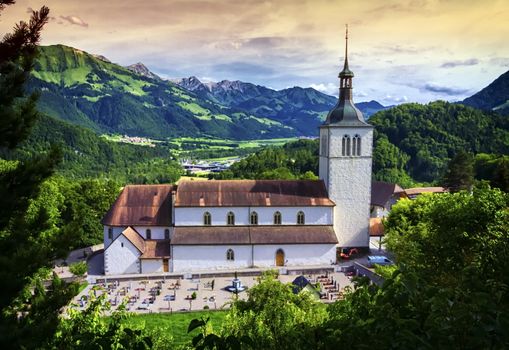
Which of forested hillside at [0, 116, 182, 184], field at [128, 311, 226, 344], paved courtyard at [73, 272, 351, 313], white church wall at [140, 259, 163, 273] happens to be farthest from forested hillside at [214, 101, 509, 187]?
field at [128, 311, 226, 344]

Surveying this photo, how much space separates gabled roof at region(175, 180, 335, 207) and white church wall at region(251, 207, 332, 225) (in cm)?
54

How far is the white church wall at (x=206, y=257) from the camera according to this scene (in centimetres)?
4166

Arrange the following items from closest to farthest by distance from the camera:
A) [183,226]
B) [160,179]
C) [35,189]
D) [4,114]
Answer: [4,114] → [35,189] → [183,226] → [160,179]

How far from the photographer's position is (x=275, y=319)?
16.8m

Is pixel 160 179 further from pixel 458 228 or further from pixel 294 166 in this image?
pixel 458 228

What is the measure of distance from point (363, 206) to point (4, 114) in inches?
1543

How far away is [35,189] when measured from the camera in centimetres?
1152

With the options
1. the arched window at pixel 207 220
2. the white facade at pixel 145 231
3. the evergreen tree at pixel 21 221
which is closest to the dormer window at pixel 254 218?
the arched window at pixel 207 220

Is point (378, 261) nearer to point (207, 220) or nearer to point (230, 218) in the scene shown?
point (230, 218)

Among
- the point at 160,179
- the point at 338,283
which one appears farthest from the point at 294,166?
the point at 338,283

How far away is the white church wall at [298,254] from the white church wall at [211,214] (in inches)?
130

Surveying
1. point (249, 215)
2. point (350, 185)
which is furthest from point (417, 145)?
point (249, 215)

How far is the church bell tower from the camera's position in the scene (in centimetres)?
4409

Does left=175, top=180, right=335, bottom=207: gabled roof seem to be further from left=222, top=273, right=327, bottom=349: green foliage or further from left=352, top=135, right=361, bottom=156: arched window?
left=222, top=273, right=327, bottom=349: green foliage
